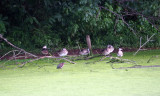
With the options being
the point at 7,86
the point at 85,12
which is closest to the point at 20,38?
the point at 85,12

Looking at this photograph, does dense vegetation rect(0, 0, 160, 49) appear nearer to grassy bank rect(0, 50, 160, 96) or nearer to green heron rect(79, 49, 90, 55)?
green heron rect(79, 49, 90, 55)

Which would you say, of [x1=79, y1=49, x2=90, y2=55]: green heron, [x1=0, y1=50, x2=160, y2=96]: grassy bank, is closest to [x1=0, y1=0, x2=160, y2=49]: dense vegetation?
[x1=79, y1=49, x2=90, y2=55]: green heron

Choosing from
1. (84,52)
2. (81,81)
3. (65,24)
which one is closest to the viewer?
(81,81)

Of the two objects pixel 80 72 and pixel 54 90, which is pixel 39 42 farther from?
pixel 54 90

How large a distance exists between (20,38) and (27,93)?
7409 mm

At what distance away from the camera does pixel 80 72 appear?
18.7 feet

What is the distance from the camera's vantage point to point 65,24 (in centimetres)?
1136

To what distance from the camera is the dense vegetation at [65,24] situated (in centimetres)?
1009

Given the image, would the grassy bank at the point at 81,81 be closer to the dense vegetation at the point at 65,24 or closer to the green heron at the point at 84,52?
the green heron at the point at 84,52

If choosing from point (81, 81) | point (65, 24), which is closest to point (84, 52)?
point (81, 81)

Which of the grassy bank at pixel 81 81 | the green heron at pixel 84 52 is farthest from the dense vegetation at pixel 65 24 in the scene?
the grassy bank at pixel 81 81

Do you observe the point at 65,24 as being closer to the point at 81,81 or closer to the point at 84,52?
the point at 84,52

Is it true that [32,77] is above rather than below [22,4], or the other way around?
below

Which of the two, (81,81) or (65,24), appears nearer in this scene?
(81,81)
